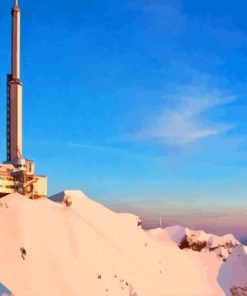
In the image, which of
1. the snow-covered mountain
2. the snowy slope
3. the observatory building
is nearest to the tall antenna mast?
the observatory building

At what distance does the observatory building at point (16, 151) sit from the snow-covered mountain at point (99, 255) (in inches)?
229

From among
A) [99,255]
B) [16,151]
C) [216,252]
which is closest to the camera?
[99,255]

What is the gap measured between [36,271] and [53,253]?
25.4ft

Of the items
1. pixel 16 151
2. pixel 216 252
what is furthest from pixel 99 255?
pixel 216 252

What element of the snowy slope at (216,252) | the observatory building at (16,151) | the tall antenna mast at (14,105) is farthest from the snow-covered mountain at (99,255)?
the tall antenna mast at (14,105)

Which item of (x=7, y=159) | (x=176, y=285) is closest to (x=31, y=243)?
(x=176, y=285)

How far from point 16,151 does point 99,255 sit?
39.1 meters

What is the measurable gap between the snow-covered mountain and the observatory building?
5.81 metres

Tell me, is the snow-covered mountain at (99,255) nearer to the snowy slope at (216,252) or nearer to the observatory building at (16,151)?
the snowy slope at (216,252)

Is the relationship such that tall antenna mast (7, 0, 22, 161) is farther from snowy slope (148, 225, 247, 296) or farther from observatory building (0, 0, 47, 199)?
snowy slope (148, 225, 247, 296)

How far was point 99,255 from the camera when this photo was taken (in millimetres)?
87000

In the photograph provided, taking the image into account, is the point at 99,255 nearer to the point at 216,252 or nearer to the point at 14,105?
the point at 14,105

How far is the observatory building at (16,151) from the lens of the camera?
98.0m

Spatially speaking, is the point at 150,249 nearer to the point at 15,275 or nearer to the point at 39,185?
the point at 39,185
